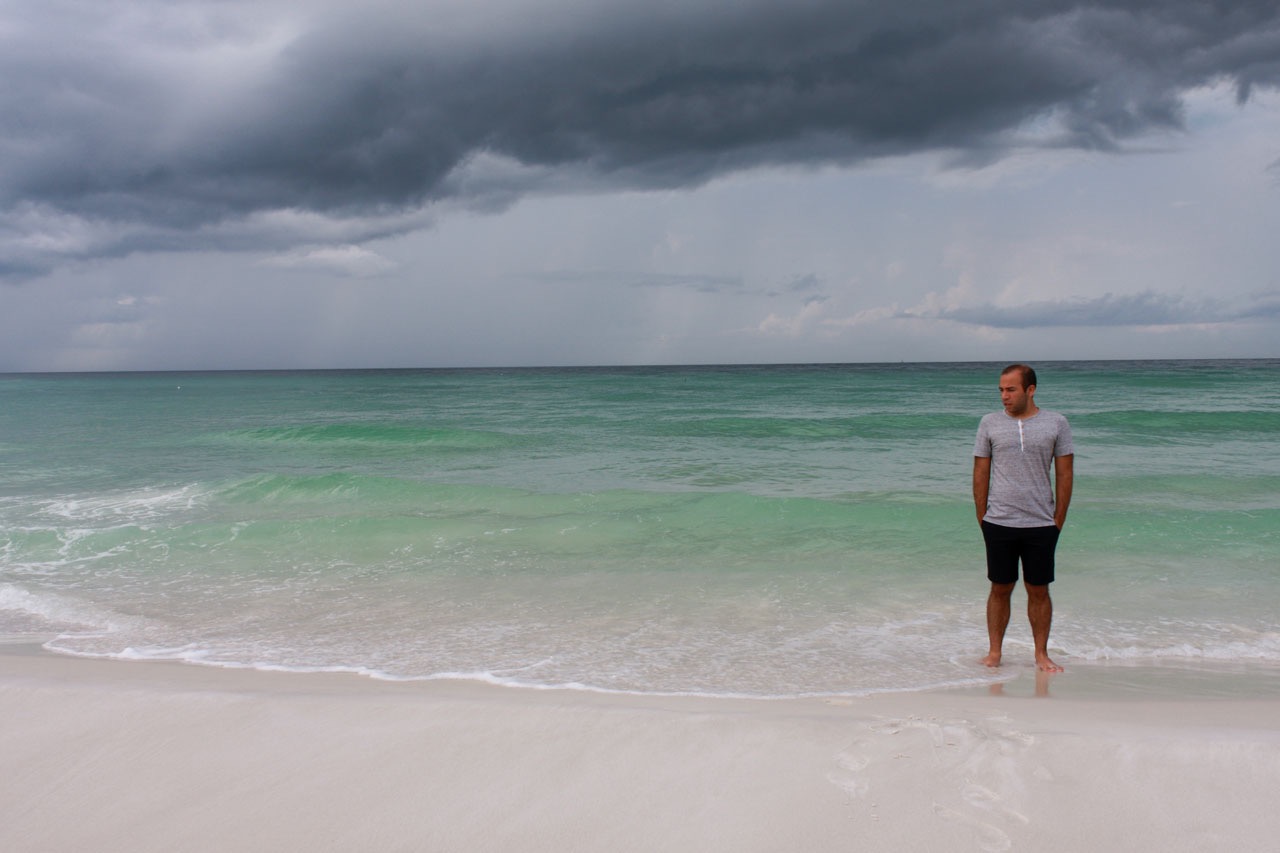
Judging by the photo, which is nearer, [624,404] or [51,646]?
[51,646]

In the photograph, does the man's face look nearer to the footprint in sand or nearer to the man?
the man

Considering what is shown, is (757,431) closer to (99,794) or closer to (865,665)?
(865,665)

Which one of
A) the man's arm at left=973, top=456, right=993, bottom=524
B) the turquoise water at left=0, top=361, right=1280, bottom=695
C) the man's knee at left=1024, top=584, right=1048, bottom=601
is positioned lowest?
the turquoise water at left=0, top=361, right=1280, bottom=695

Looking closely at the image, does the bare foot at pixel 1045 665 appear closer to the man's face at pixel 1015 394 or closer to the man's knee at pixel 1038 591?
the man's knee at pixel 1038 591

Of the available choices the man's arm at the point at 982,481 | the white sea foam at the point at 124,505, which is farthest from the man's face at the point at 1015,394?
the white sea foam at the point at 124,505

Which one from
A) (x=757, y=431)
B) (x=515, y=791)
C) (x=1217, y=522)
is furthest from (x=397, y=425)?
(x=515, y=791)

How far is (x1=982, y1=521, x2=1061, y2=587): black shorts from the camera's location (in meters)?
5.00

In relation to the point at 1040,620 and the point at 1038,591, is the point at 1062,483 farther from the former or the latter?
the point at 1040,620

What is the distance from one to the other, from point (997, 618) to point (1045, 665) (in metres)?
0.39

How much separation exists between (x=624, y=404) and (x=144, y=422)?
64.9ft

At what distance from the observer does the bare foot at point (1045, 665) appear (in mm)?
5059

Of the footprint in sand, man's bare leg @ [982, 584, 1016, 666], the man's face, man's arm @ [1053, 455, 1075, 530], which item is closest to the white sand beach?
the footprint in sand

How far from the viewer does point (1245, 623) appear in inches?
240

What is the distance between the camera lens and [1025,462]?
497 cm
